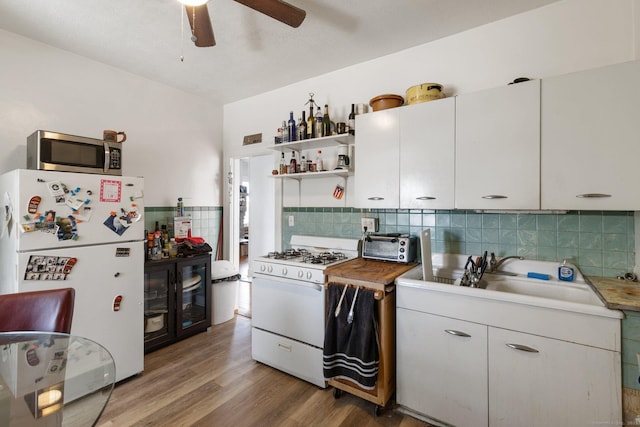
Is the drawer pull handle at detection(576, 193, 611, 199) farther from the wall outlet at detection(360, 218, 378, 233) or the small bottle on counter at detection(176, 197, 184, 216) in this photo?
the small bottle on counter at detection(176, 197, 184, 216)

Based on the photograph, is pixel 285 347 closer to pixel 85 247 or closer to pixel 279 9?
pixel 85 247

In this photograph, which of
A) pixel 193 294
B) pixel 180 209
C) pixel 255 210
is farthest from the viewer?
pixel 255 210

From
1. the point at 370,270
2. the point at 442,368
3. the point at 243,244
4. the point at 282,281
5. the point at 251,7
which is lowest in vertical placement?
the point at 442,368

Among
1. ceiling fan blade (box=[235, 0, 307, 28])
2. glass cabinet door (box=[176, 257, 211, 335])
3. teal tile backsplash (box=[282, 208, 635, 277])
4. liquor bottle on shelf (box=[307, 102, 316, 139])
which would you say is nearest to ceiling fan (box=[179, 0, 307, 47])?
ceiling fan blade (box=[235, 0, 307, 28])

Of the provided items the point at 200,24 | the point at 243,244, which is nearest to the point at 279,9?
the point at 200,24

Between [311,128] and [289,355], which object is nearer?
[289,355]

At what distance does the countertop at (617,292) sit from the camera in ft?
4.02

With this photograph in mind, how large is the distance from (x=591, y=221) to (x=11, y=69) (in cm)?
415

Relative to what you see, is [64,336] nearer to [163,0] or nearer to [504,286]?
[163,0]

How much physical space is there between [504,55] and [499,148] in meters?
0.77

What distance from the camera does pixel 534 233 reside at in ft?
6.21

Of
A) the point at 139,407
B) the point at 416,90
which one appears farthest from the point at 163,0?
the point at 139,407

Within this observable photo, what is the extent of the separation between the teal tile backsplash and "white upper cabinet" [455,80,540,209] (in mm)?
325

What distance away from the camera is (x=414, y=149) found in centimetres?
200
